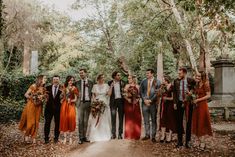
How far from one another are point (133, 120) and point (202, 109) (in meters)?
2.48

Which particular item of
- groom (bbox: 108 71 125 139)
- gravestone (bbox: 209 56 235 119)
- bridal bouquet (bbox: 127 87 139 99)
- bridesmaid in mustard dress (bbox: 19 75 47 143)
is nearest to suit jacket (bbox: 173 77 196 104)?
bridal bouquet (bbox: 127 87 139 99)

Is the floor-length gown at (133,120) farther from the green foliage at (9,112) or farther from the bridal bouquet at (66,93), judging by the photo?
the green foliage at (9,112)

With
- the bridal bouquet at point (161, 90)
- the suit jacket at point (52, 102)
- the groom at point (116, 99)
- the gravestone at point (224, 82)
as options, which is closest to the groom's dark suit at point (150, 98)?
the bridal bouquet at point (161, 90)

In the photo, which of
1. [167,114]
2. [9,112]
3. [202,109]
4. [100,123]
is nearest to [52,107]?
[100,123]

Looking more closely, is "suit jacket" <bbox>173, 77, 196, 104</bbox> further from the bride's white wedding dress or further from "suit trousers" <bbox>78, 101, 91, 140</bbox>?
"suit trousers" <bbox>78, 101, 91, 140</bbox>

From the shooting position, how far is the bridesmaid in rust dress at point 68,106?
1221cm

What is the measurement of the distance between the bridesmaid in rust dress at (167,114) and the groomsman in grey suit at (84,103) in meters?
2.20

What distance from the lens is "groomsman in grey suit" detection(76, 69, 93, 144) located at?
477 inches

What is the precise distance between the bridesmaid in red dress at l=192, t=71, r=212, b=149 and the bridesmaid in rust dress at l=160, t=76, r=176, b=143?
3.84 feet

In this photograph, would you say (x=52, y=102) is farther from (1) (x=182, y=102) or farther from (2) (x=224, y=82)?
(2) (x=224, y=82)

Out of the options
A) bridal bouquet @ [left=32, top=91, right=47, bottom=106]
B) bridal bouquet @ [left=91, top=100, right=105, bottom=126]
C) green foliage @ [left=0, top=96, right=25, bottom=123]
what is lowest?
green foliage @ [left=0, top=96, right=25, bottom=123]

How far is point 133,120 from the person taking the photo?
12.5m

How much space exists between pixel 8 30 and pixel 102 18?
9.00 meters

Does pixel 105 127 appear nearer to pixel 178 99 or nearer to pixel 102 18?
pixel 178 99
